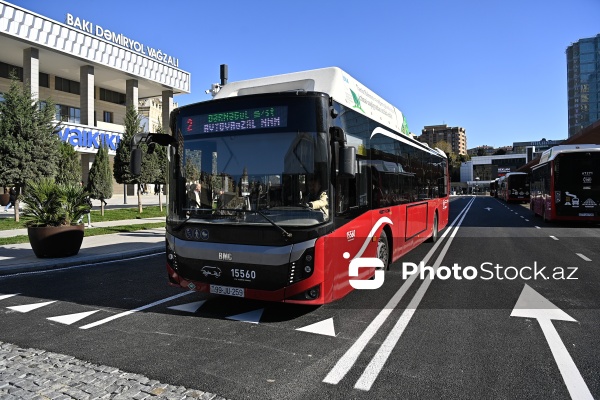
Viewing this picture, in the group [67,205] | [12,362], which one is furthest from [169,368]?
[67,205]

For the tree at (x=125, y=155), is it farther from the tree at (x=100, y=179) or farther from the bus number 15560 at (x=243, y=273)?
the bus number 15560 at (x=243, y=273)

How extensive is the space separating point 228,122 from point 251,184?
0.94 m

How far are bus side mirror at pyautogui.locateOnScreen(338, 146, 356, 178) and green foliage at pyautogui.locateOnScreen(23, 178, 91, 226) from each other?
328 inches

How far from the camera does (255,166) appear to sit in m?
5.24

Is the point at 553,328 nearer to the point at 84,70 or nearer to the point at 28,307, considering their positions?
the point at 28,307

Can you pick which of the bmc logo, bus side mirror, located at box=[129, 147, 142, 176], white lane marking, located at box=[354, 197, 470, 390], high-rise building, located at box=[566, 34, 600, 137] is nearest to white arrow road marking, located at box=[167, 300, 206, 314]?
bus side mirror, located at box=[129, 147, 142, 176]

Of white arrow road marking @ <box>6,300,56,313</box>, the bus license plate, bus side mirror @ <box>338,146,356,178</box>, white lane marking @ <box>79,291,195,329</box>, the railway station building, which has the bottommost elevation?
white lane marking @ <box>79,291,195,329</box>

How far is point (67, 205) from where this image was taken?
10828 mm

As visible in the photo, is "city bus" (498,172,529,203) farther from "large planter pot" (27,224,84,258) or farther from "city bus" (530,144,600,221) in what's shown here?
"large planter pot" (27,224,84,258)

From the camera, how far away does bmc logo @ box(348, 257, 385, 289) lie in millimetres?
6180

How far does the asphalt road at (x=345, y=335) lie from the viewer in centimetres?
375

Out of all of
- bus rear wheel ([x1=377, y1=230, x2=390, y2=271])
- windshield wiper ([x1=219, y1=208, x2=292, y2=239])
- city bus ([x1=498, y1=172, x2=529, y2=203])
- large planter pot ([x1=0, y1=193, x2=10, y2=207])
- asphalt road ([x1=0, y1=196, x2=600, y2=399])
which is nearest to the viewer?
asphalt road ([x1=0, y1=196, x2=600, y2=399])

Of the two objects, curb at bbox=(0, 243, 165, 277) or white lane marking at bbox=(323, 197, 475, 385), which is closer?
white lane marking at bbox=(323, 197, 475, 385)

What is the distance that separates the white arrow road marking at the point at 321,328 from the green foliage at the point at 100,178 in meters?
21.3
